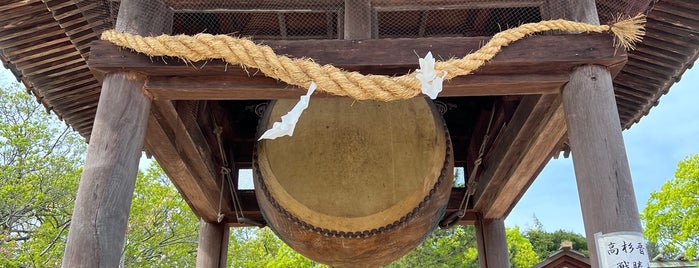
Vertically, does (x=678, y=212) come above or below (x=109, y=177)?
above

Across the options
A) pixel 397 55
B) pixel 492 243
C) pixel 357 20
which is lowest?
pixel 492 243

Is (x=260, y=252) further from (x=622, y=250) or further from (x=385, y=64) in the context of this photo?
(x=622, y=250)

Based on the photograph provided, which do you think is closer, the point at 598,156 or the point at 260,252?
the point at 598,156

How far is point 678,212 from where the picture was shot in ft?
35.9

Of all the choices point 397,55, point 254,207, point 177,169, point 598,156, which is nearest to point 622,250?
point 598,156

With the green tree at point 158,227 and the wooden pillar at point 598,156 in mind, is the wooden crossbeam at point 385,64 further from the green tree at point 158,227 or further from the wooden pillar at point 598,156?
the green tree at point 158,227

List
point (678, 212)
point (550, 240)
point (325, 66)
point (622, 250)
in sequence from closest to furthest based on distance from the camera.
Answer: point (622, 250) < point (325, 66) < point (678, 212) < point (550, 240)

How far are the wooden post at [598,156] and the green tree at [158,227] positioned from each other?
1191 cm

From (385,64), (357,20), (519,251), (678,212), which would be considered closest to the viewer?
(385,64)

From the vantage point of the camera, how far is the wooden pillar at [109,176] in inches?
80.0

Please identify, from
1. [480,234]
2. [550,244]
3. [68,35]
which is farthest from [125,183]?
[550,244]

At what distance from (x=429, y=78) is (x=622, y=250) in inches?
38.3

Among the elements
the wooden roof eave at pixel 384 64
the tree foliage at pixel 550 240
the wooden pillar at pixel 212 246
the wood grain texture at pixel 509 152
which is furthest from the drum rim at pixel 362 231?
the tree foliage at pixel 550 240

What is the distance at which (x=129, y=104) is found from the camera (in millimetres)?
2295
